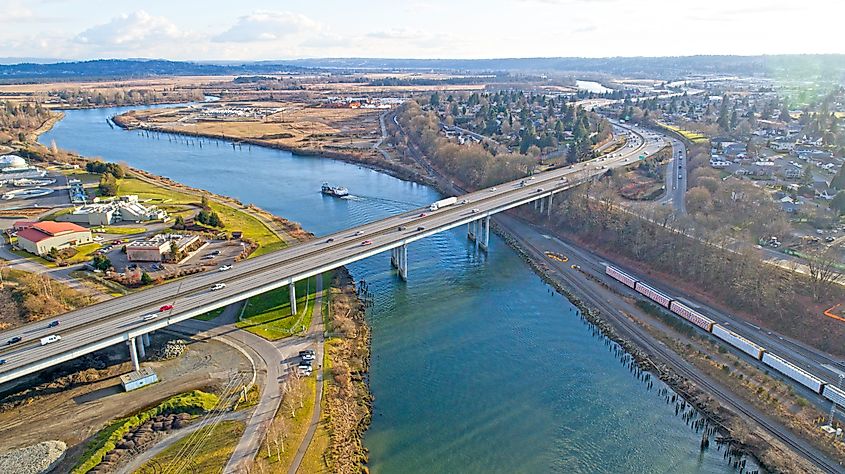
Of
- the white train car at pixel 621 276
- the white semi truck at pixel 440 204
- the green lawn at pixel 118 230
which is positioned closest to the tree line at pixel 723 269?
the white train car at pixel 621 276

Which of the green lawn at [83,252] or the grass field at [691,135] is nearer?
the green lawn at [83,252]

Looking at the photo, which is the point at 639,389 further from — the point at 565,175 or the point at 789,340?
the point at 565,175

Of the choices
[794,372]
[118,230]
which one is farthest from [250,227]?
[794,372]

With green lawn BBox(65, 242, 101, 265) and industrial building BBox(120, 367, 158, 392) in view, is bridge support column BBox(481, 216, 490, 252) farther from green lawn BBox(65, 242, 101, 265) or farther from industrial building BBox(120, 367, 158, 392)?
green lawn BBox(65, 242, 101, 265)

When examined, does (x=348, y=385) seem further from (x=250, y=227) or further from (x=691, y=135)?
(x=691, y=135)

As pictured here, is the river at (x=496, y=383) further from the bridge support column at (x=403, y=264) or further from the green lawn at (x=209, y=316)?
the green lawn at (x=209, y=316)

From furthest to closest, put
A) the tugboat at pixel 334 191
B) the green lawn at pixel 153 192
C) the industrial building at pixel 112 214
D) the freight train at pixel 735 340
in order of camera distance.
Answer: the tugboat at pixel 334 191 → the green lawn at pixel 153 192 → the industrial building at pixel 112 214 → the freight train at pixel 735 340

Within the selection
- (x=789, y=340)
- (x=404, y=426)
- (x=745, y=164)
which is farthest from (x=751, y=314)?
(x=745, y=164)
